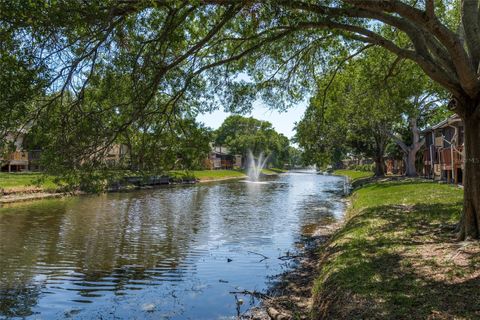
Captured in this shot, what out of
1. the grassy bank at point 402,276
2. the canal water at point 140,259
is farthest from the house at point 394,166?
the grassy bank at point 402,276

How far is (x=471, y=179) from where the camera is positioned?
10250mm

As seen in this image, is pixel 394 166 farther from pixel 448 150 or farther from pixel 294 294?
pixel 294 294

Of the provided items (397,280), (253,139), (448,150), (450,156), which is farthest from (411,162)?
(253,139)

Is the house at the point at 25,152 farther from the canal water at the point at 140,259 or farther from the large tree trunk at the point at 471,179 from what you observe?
the large tree trunk at the point at 471,179

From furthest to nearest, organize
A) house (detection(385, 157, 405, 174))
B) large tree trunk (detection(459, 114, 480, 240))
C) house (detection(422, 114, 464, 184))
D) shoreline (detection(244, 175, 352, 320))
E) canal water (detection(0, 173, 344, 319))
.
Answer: house (detection(385, 157, 405, 174))
house (detection(422, 114, 464, 184))
large tree trunk (detection(459, 114, 480, 240))
canal water (detection(0, 173, 344, 319))
shoreline (detection(244, 175, 352, 320))

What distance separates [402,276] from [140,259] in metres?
8.62

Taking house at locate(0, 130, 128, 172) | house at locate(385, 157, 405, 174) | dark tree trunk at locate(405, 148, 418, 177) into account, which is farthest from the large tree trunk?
house at locate(385, 157, 405, 174)

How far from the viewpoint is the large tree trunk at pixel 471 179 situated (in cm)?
1004

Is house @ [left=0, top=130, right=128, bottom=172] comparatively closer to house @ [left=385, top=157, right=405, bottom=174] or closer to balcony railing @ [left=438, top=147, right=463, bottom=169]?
balcony railing @ [left=438, top=147, right=463, bottom=169]

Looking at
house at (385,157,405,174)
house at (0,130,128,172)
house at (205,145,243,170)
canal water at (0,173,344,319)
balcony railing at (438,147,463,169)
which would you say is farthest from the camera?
house at (205,145,243,170)

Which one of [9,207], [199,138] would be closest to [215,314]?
[199,138]

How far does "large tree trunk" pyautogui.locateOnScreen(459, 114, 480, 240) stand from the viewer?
395 inches

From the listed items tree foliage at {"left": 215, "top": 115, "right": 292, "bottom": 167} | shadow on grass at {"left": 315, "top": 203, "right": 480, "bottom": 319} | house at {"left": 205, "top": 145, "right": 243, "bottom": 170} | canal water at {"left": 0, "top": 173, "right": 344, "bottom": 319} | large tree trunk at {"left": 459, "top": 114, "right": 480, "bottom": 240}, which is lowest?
canal water at {"left": 0, "top": 173, "right": 344, "bottom": 319}

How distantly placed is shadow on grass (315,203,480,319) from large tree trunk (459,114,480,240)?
1.88 feet
